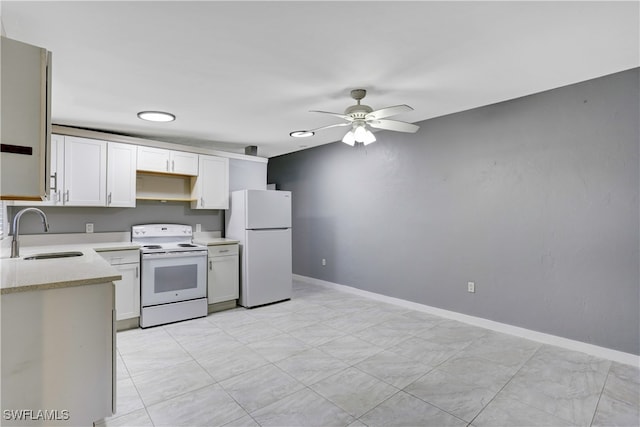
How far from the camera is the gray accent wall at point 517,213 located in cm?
272

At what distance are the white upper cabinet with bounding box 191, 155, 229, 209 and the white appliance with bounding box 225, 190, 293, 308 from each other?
17cm

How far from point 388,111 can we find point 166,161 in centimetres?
298

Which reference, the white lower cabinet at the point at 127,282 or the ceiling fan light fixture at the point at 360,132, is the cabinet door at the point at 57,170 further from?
the ceiling fan light fixture at the point at 360,132

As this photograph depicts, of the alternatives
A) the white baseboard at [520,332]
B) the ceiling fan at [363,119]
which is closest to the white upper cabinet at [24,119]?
the ceiling fan at [363,119]

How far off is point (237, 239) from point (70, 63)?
2.70 m

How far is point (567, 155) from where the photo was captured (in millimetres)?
2986

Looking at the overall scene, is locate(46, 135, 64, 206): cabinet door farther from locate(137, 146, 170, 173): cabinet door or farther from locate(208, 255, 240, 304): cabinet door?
locate(208, 255, 240, 304): cabinet door

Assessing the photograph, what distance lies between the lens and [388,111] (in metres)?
2.76

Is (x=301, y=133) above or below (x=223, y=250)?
above

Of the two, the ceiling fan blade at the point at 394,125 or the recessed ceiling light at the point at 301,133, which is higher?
the recessed ceiling light at the point at 301,133

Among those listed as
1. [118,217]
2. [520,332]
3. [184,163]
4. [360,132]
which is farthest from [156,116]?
[520,332]

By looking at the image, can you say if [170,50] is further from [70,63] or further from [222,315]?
[222,315]

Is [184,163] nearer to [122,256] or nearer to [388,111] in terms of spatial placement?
[122,256]

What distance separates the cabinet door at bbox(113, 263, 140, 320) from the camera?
3.49 metres
